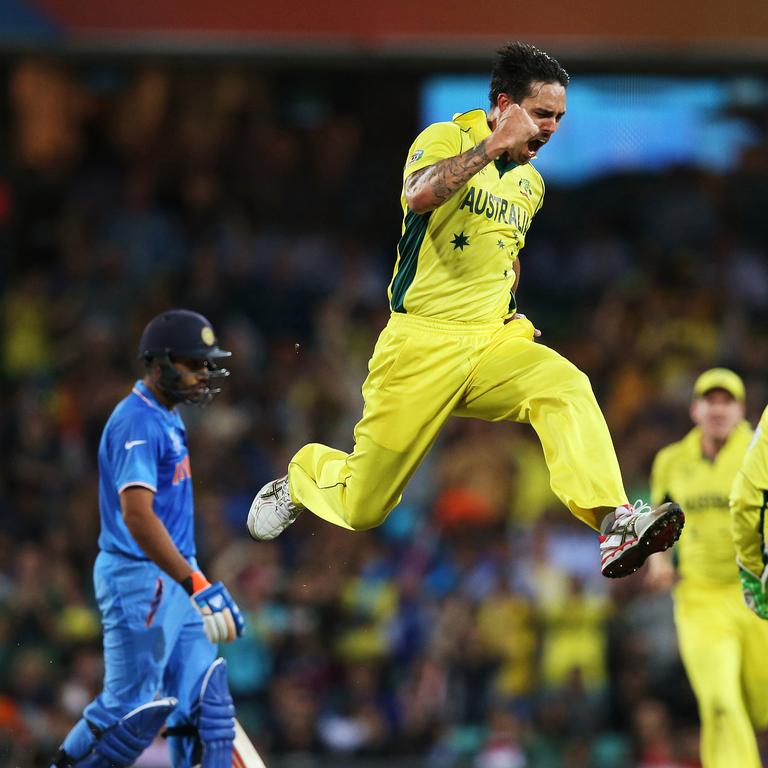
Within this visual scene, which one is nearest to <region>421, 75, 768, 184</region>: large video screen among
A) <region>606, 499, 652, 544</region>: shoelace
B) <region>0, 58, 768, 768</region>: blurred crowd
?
<region>0, 58, 768, 768</region>: blurred crowd

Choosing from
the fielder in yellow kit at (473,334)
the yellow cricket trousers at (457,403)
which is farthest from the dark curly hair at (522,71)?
the yellow cricket trousers at (457,403)

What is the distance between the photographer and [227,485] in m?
14.2

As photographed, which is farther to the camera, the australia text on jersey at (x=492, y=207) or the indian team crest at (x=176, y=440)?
the indian team crest at (x=176, y=440)

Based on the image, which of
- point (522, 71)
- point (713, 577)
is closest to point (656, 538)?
point (522, 71)

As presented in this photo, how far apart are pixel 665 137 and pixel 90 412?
260 inches

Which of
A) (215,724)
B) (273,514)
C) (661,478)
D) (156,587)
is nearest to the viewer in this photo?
(215,724)

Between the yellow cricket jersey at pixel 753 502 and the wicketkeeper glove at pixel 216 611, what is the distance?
7.88ft

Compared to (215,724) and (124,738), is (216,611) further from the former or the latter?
(124,738)

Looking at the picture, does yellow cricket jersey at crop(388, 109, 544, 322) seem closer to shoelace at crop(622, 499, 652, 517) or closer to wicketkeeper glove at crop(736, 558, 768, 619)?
shoelace at crop(622, 499, 652, 517)

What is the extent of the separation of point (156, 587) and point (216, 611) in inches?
26.2

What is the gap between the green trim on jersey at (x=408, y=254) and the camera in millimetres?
7551

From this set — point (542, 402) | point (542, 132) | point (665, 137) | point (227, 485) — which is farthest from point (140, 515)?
point (665, 137)

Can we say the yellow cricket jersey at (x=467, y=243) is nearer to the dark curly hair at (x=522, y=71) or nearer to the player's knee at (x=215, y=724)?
the dark curly hair at (x=522, y=71)

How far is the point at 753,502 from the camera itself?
25.2 feet
